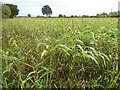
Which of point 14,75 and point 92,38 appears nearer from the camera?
point 14,75

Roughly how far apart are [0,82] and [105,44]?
2.99 ft

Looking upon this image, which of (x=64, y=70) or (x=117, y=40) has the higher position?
(x=117, y=40)

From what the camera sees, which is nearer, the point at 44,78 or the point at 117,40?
the point at 44,78

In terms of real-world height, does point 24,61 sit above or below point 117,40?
below

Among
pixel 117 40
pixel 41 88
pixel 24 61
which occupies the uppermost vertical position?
pixel 117 40

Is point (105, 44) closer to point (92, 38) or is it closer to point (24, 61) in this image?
point (92, 38)

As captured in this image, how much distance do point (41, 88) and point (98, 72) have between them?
0.47 metres

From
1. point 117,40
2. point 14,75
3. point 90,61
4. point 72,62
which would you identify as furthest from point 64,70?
point 117,40

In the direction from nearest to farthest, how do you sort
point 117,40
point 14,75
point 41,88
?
point 41,88
point 14,75
point 117,40

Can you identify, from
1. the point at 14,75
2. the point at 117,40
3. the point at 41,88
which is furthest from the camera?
the point at 117,40

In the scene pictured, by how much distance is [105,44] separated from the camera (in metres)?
2.26

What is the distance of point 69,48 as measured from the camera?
2012mm

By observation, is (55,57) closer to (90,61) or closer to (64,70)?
→ (64,70)

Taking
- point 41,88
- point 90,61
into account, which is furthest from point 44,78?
point 90,61
